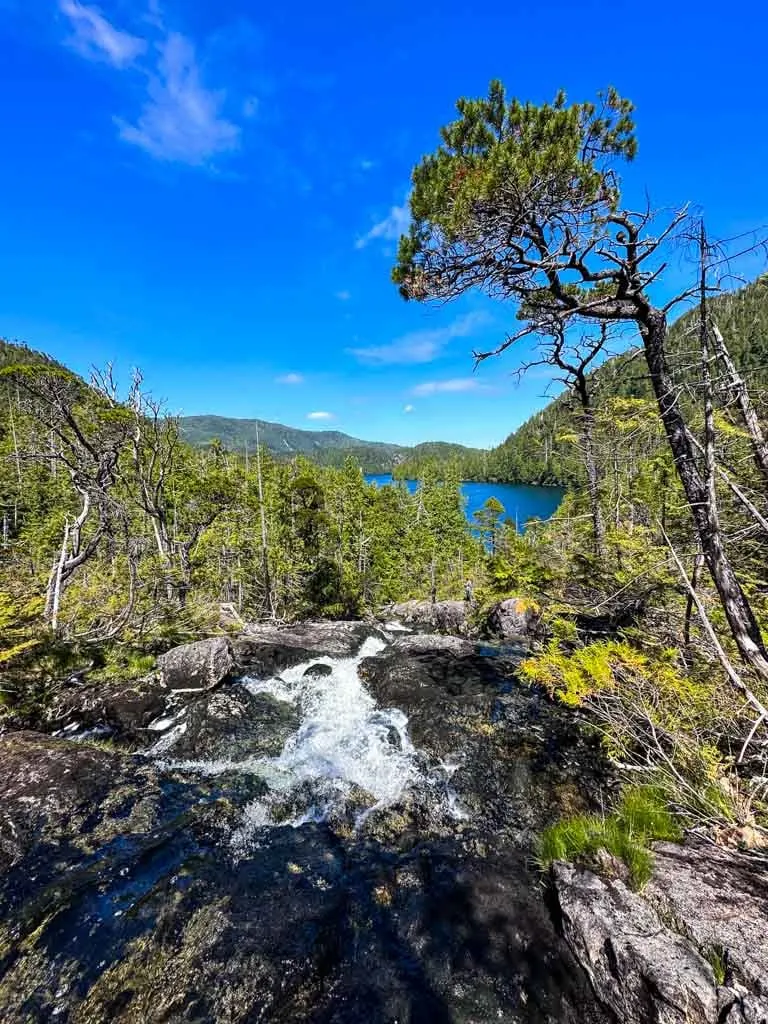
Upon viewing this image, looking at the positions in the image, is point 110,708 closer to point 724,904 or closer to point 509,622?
point 724,904

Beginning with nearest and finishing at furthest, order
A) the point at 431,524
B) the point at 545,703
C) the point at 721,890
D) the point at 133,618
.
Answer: the point at 721,890 → the point at 545,703 → the point at 133,618 → the point at 431,524

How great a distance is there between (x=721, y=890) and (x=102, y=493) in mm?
14164

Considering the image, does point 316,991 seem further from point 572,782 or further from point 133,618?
point 133,618

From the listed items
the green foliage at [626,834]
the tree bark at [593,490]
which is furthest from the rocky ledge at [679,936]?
the tree bark at [593,490]

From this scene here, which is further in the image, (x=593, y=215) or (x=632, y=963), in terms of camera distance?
(x=593, y=215)

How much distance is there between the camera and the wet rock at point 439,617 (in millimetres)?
17763

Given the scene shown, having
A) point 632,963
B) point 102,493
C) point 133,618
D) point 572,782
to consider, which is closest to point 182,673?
point 133,618

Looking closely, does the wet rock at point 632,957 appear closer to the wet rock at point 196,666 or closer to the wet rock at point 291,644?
the wet rock at point 196,666

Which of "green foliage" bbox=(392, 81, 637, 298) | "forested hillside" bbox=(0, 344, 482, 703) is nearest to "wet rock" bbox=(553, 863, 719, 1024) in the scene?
"green foliage" bbox=(392, 81, 637, 298)

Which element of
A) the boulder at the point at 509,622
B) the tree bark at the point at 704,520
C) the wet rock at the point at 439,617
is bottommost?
the wet rock at the point at 439,617

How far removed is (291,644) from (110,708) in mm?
5713

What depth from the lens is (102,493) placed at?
1128 centimetres

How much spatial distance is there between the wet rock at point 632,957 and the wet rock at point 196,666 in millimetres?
8570

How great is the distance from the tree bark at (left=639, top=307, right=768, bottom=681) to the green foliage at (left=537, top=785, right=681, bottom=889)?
2028 millimetres
